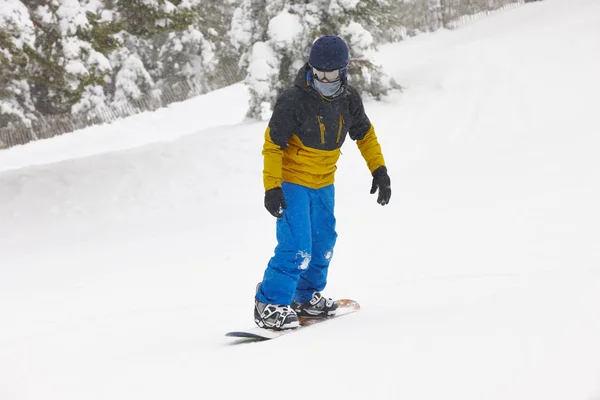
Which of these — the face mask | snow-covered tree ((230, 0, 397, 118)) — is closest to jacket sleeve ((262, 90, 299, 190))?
the face mask

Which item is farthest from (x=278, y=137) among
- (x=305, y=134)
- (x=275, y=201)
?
(x=275, y=201)

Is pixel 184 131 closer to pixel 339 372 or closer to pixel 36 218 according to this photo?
pixel 36 218

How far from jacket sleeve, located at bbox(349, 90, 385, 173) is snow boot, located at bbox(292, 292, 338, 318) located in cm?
110

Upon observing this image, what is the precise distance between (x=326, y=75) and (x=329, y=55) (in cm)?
14

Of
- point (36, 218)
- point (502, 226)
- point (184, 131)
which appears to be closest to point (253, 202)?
point (36, 218)

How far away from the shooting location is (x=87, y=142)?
61.3ft

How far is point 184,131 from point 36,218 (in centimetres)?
960

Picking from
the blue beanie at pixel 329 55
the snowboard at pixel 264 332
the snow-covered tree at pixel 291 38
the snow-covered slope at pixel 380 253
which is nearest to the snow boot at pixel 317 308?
the snowboard at pixel 264 332

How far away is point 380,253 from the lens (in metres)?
6.93

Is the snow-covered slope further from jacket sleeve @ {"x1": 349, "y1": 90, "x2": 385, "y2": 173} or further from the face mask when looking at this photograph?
the face mask

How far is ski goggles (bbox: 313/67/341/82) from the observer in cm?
382

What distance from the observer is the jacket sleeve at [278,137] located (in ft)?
12.6

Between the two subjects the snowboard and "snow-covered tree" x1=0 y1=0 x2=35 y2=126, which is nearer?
the snowboard

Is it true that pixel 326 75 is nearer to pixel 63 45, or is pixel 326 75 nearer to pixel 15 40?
pixel 15 40
